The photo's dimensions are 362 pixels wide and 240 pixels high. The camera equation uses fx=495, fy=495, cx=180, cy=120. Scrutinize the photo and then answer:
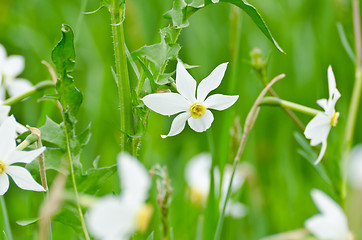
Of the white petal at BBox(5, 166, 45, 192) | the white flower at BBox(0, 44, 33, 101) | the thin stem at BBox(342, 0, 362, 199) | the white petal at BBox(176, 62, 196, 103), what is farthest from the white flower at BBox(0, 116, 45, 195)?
the thin stem at BBox(342, 0, 362, 199)

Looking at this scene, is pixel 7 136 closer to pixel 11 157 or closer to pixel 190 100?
pixel 11 157

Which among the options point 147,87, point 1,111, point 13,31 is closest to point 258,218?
point 147,87

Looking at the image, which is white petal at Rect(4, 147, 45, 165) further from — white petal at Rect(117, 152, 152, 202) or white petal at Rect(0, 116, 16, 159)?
white petal at Rect(117, 152, 152, 202)

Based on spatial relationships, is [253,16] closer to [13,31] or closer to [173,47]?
[173,47]

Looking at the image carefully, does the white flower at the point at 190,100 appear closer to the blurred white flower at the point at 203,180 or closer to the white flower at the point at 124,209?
the white flower at the point at 124,209

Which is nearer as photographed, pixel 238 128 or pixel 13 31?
pixel 238 128

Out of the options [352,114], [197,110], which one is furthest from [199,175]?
[197,110]

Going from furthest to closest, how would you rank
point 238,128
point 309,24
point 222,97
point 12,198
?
1. point 309,24
2. point 12,198
3. point 238,128
4. point 222,97
